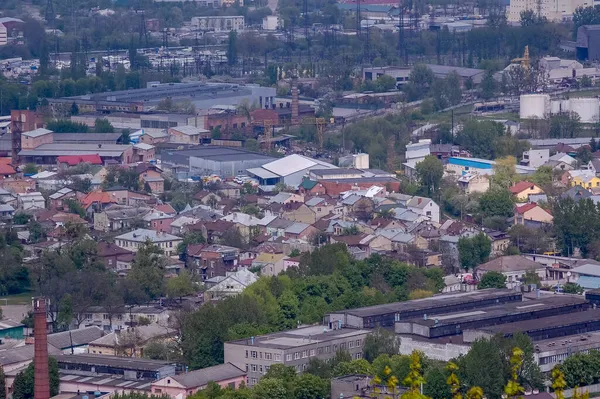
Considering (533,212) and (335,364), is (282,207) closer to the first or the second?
(533,212)

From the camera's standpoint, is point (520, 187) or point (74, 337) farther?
point (520, 187)

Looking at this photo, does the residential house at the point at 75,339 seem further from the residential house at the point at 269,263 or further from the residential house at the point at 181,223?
the residential house at the point at 181,223

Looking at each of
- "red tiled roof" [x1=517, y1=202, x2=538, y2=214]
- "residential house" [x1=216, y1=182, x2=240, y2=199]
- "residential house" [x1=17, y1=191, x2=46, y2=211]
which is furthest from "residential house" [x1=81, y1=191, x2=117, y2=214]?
"red tiled roof" [x1=517, y1=202, x2=538, y2=214]

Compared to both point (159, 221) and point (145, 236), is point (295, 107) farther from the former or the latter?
point (145, 236)

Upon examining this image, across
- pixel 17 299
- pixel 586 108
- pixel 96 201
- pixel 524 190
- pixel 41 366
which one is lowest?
pixel 17 299

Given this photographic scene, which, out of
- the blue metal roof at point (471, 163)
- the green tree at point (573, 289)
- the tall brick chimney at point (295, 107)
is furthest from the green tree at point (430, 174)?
the tall brick chimney at point (295, 107)

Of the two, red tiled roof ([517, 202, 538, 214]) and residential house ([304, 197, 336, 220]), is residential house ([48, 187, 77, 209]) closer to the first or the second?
residential house ([304, 197, 336, 220])

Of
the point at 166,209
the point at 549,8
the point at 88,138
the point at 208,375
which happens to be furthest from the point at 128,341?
the point at 549,8
